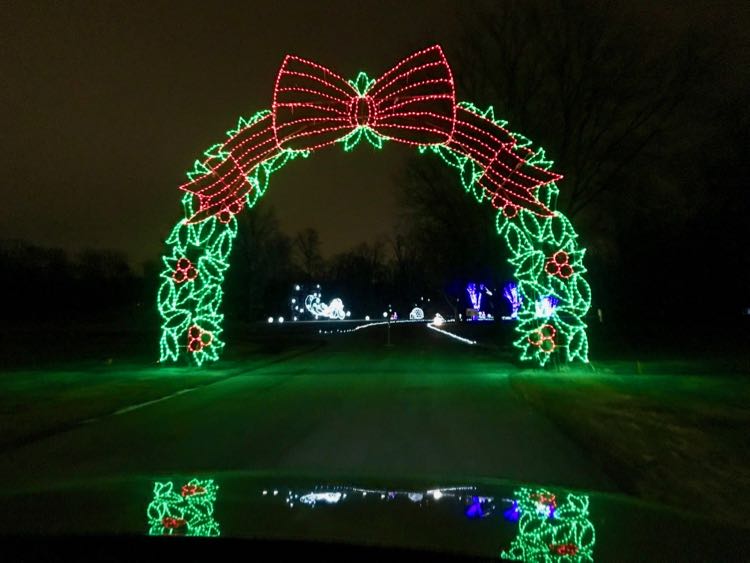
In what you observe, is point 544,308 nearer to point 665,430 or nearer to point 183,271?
point 183,271

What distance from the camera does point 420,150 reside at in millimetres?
24234

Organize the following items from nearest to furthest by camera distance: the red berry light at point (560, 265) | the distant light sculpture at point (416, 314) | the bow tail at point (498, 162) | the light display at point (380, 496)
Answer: the light display at point (380, 496) → the bow tail at point (498, 162) → the red berry light at point (560, 265) → the distant light sculpture at point (416, 314)

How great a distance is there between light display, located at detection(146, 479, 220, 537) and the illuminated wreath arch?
17563mm

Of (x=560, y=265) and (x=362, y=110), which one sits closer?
(x=362, y=110)

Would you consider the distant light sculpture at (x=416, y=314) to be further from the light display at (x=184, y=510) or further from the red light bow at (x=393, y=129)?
the light display at (x=184, y=510)

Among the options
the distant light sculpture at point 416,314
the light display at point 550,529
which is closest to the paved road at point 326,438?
the light display at point 550,529

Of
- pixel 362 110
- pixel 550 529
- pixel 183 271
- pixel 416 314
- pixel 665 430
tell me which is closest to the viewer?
pixel 550 529

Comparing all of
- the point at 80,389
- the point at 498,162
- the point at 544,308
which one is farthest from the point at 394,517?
the point at 544,308

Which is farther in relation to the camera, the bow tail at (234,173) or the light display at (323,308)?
the light display at (323,308)

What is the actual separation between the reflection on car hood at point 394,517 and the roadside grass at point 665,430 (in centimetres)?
308

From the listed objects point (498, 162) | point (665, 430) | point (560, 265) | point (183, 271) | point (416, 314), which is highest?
point (416, 314)

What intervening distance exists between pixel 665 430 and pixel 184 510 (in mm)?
9401

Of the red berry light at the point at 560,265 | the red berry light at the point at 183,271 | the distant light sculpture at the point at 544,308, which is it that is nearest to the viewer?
the red berry light at the point at 560,265

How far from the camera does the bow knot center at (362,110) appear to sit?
22969 mm
